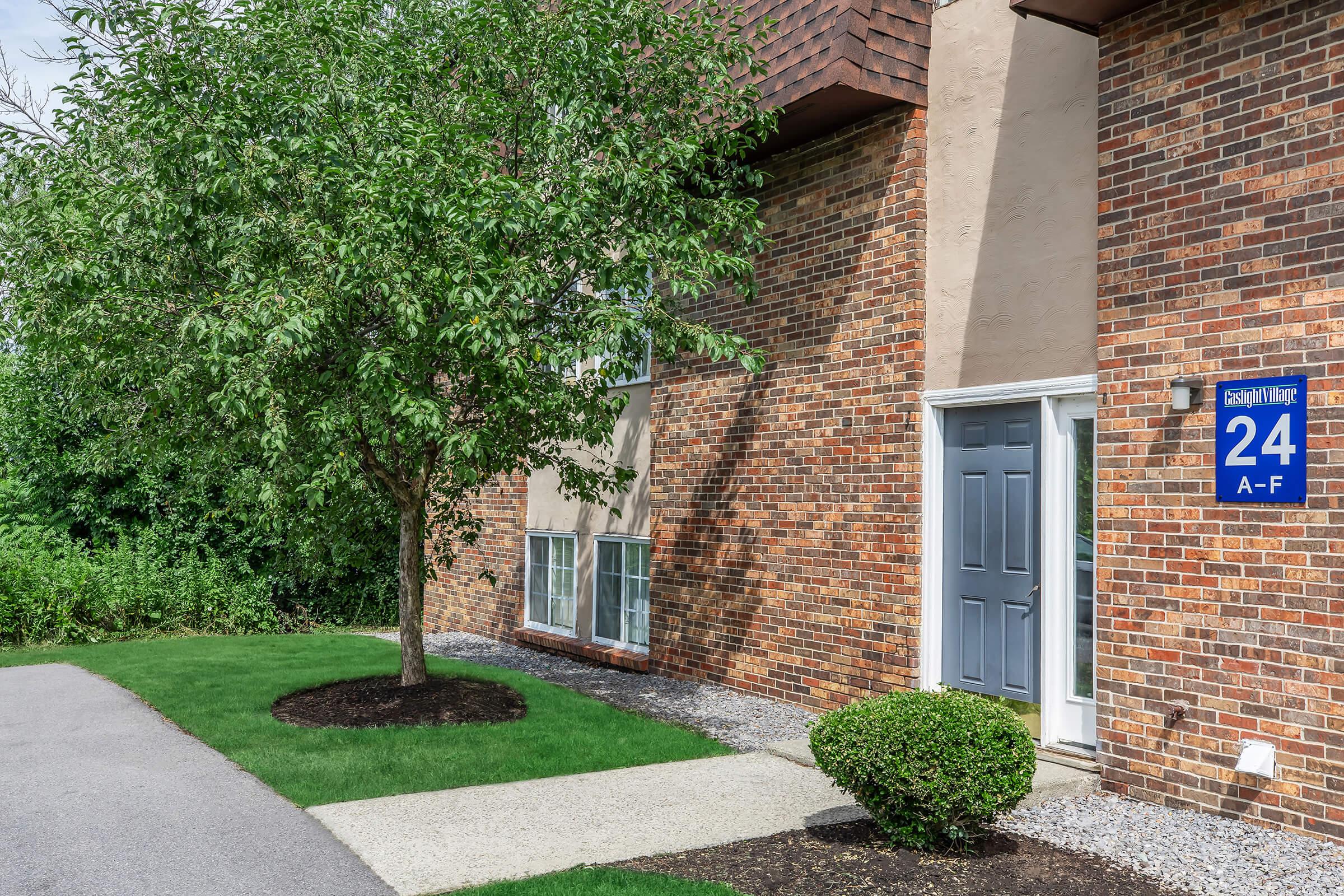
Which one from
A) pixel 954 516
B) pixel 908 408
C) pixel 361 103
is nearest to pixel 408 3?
pixel 361 103

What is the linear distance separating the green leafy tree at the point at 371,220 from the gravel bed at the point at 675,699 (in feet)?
8.45

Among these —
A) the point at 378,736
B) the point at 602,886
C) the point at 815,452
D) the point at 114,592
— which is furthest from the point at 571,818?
the point at 114,592

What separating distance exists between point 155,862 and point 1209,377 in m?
6.17

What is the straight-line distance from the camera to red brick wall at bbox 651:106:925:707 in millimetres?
8023

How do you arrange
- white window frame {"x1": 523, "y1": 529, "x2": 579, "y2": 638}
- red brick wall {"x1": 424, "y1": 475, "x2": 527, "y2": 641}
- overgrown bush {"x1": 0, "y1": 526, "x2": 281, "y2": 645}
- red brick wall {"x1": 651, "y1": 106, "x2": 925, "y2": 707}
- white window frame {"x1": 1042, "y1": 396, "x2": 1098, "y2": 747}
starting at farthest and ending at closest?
red brick wall {"x1": 424, "y1": 475, "x2": 527, "y2": 641}
overgrown bush {"x1": 0, "y1": 526, "x2": 281, "y2": 645}
white window frame {"x1": 523, "y1": 529, "x2": 579, "y2": 638}
red brick wall {"x1": 651, "y1": 106, "x2": 925, "y2": 707}
white window frame {"x1": 1042, "y1": 396, "x2": 1098, "y2": 747}

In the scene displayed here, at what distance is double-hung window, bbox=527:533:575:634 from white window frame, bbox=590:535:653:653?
0.58 metres

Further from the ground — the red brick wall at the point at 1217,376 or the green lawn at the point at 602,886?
the red brick wall at the point at 1217,376

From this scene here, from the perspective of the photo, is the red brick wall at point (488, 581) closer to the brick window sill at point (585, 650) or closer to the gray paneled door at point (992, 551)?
the brick window sill at point (585, 650)

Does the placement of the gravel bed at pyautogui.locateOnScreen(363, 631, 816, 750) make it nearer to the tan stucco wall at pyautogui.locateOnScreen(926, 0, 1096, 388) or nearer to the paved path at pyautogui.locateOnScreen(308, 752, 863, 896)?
the paved path at pyautogui.locateOnScreen(308, 752, 863, 896)

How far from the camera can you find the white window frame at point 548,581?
12438mm

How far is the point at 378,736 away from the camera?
7.60 meters

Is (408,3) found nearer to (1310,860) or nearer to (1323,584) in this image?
(1323,584)

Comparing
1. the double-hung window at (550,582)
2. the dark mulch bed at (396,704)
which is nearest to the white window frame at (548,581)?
the double-hung window at (550,582)

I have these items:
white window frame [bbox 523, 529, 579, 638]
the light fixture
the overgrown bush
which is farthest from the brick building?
the overgrown bush
